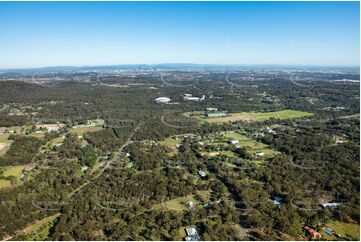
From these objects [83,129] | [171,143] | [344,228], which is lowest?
[344,228]

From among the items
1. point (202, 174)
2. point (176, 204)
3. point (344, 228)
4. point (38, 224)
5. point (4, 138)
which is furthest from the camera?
point (4, 138)

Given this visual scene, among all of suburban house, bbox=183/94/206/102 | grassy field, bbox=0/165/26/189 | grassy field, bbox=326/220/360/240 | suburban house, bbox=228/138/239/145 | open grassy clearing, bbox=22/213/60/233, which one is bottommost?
grassy field, bbox=326/220/360/240

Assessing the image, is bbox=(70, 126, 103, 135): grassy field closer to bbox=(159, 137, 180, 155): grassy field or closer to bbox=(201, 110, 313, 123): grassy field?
bbox=(159, 137, 180, 155): grassy field

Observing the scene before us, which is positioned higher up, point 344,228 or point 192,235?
point 192,235

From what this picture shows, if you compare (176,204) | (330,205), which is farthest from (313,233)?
(176,204)

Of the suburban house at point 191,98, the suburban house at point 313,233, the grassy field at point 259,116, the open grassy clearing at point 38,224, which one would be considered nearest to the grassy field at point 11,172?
the open grassy clearing at point 38,224

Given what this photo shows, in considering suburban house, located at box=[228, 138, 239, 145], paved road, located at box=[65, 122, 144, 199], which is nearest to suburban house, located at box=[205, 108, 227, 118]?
paved road, located at box=[65, 122, 144, 199]

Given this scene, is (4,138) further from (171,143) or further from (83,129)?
(171,143)
